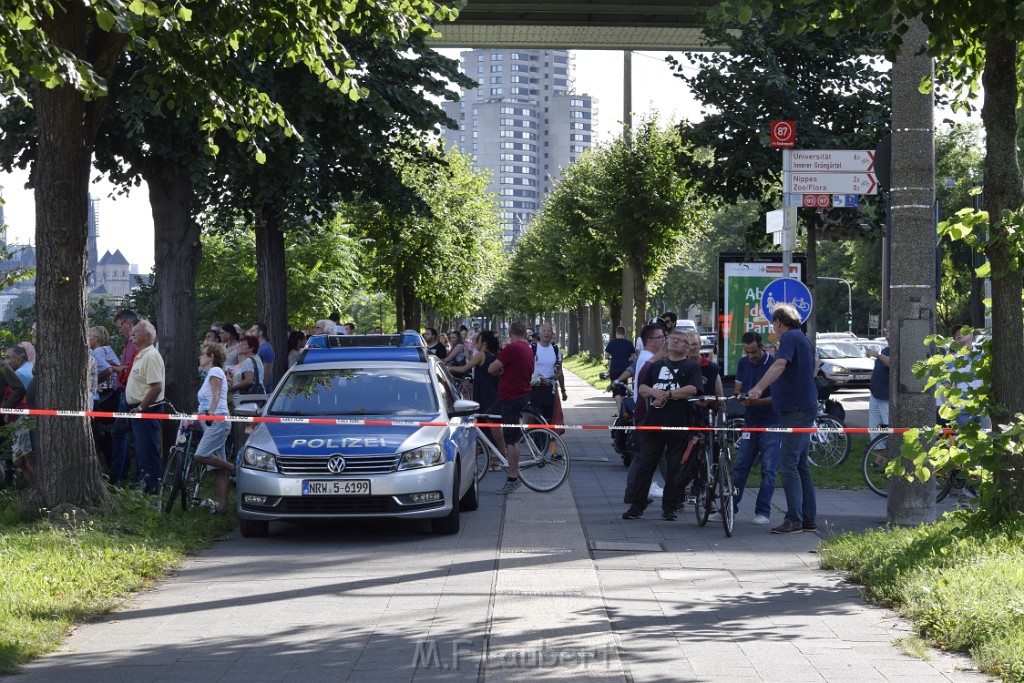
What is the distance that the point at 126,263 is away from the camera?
191 m

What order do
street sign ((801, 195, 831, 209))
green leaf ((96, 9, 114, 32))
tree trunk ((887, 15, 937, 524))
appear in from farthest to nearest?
street sign ((801, 195, 831, 209)) → tree trunk ((887, 15, 937, 524)) → green leaf ((96, 9, 114, 32))

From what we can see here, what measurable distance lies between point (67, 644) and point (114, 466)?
743cm

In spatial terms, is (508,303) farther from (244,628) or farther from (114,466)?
(244,628)

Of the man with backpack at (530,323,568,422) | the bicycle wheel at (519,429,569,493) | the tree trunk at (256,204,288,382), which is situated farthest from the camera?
the tree trunk at (256,204,288,382)

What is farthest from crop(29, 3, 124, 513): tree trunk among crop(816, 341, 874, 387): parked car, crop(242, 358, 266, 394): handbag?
crop(816, 341, 874, 387): parked car

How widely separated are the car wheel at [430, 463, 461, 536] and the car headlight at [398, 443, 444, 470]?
1.02 ft

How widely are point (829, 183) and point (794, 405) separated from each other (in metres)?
3.21

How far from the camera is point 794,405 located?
456 inches

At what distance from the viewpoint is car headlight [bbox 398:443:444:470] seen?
10891 mm

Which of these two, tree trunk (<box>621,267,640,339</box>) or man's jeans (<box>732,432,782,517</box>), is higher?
tree trunk (<box>621,267,640,339</box>)

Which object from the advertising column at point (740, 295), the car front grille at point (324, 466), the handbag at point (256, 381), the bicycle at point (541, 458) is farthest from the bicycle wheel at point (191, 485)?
the advertising column at point (740, 295)

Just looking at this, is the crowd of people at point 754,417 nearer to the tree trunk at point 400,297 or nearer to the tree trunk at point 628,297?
the tree trunk at point 628,297

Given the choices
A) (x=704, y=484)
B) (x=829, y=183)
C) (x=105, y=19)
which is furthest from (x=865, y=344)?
(x=105, y=19)

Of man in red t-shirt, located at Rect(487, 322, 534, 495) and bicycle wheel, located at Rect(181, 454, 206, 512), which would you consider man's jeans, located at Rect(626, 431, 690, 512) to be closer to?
man in red t-shirt, located at Rect(487, 322, 534, 495)
